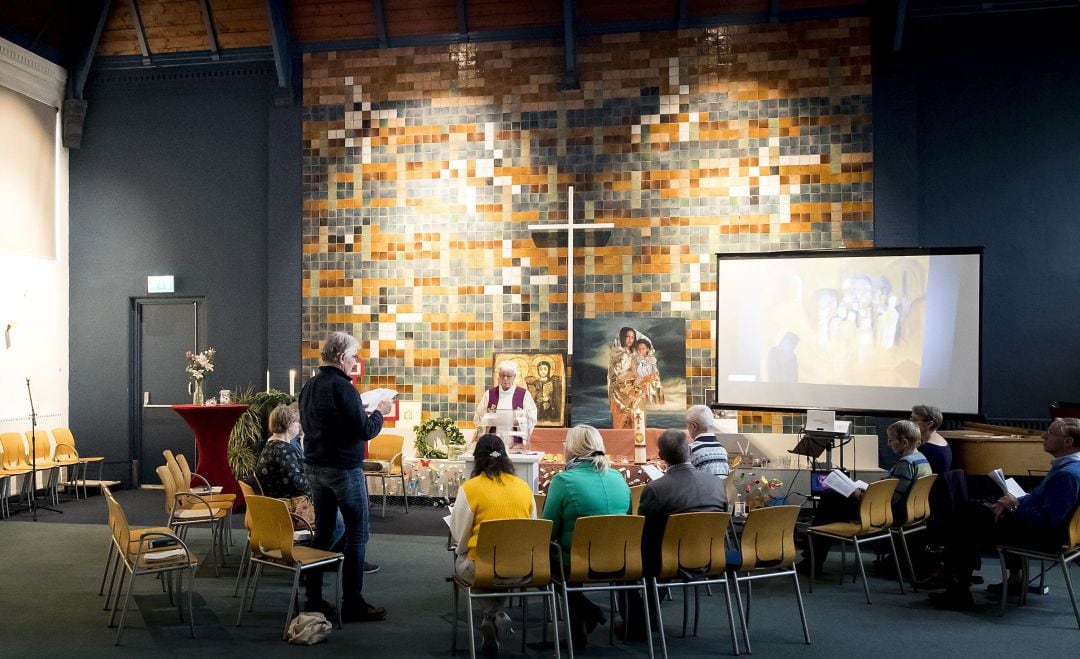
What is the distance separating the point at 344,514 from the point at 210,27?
757 cm

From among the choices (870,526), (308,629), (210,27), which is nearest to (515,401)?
(870,526)

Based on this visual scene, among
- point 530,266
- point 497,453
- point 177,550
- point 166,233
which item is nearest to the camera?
point 497,453

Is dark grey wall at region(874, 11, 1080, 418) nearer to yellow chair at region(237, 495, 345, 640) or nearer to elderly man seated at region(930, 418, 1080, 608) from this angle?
elderly man seated at region(930, 418, 1080, 608)

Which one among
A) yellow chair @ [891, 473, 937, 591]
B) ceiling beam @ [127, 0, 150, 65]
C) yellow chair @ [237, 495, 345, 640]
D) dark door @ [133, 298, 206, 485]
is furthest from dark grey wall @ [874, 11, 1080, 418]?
ceiling beam @ [127, 0, 150, 65]

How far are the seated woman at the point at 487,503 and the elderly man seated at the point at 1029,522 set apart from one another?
2881 millimetres

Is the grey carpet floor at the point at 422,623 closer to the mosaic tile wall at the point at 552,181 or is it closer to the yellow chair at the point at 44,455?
the yellow chair at the point at 44,455

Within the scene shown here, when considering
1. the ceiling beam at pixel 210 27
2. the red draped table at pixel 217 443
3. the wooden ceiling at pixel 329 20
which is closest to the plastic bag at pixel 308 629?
the red draped table at pixel 217 443

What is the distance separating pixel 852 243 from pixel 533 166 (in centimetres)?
337

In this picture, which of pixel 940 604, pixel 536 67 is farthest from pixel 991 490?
pixel 536 67

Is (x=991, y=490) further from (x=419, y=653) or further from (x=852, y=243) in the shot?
(x=419, y=653)

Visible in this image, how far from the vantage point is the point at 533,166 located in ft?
32.5

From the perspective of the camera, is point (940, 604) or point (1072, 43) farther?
point (1072, 43)

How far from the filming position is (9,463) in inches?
366

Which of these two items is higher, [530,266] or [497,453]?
[530,266]
